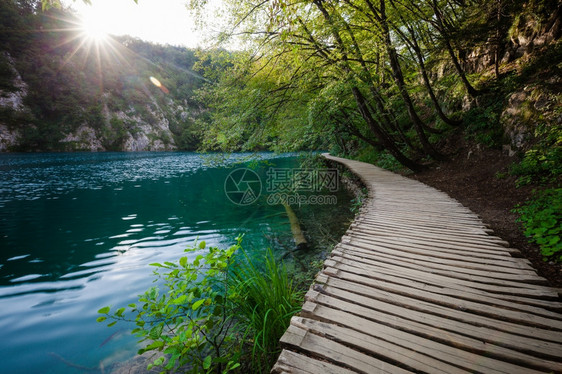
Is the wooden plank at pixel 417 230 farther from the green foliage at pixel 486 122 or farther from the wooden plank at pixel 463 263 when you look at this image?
the green foliage at pixel 486 122

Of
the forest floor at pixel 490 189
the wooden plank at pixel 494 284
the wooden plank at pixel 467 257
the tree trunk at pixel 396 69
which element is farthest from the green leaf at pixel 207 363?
the tree trunk at pixel 396 69

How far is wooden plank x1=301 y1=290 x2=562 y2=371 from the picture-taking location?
168cm

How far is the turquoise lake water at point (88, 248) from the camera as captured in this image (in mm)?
3757

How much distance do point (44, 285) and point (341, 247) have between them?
24.1ft

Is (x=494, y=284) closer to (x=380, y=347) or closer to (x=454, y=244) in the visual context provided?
(x=454, y=244)

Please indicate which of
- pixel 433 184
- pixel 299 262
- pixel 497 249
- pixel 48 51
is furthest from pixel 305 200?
pixel 48 51

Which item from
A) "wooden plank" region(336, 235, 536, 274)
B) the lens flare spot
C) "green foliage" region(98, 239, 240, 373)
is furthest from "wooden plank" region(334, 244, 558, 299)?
the lens flare spot

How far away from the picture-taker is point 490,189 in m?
6.76

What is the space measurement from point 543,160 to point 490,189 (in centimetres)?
134

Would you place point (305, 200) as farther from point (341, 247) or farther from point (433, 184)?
point (341, 247)

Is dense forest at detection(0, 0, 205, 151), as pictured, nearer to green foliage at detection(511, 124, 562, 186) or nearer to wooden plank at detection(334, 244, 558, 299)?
green foliage at detection(511, 124, 562, 186)

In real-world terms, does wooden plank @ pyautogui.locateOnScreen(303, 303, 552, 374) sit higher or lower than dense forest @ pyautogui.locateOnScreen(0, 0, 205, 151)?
lower

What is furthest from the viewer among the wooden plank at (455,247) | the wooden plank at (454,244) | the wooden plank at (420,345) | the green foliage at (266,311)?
the wooden plank at (454,244)

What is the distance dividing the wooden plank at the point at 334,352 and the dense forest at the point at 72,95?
35924 mm
